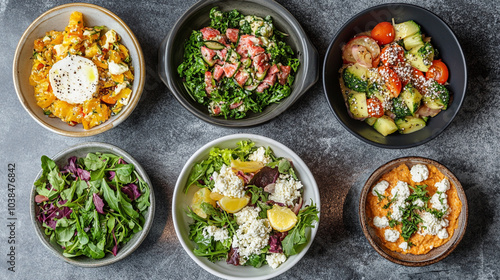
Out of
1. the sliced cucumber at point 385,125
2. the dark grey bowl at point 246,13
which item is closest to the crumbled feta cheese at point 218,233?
the dark grey bowl at point 246,13

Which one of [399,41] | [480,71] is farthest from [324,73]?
[480,71]

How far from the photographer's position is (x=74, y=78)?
2.46 metres

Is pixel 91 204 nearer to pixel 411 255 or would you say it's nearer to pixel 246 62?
pixel 246 62

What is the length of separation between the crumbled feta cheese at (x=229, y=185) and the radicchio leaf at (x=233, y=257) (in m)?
0.35

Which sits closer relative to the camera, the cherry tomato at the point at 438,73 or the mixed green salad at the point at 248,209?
the mixed green salad at the point at 248,209

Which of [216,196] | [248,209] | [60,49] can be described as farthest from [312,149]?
[60,49]

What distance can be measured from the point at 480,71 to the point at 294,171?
1.46m

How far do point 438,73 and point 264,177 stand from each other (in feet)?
4.16

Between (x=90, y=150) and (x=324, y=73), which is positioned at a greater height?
(x=324, y=73)

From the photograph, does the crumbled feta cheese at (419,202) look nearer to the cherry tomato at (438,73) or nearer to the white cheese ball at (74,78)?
the cherry tomato at (438,73)

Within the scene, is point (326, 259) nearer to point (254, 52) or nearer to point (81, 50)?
point (254, 52)

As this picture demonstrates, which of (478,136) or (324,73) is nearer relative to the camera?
(324,73)

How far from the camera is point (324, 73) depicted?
8.04ft

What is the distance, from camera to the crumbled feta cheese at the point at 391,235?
2541 millimetres
